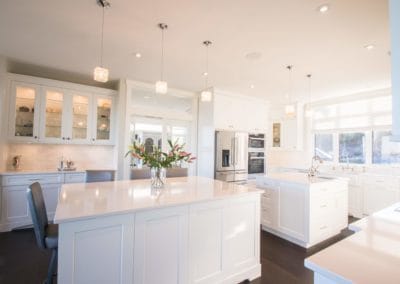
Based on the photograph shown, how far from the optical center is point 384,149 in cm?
435

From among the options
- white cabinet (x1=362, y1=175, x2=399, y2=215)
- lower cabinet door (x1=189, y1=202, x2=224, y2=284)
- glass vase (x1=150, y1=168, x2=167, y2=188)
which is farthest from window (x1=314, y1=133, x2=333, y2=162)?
glass vase (x1=150, y1=168, x2=167, y2=188)

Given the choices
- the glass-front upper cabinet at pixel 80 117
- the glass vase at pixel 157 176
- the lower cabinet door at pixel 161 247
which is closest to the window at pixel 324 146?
the glass vase at pixel 157 176

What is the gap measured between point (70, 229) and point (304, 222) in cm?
273

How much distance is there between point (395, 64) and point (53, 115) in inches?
176

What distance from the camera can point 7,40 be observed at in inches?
102

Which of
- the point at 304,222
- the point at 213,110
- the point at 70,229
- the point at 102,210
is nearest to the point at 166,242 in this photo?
the point at 102,210

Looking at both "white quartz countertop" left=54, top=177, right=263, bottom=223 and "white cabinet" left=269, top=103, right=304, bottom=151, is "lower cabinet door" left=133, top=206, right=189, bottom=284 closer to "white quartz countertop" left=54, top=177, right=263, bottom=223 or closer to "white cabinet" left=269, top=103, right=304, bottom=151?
"white quartz countertop" left=54, top=177, right=263, bottom=223

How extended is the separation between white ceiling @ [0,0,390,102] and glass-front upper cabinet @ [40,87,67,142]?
498mm

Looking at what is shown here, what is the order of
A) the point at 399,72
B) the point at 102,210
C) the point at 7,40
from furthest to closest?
the point at 7,40
the point at 102,210
the point at 399,72

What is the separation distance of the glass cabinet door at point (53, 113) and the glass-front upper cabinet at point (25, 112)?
0.13 meters

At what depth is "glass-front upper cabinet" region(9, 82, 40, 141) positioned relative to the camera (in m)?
3.31

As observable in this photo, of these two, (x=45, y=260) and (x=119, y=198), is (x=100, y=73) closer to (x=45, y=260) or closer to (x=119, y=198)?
(x=119, y=198)

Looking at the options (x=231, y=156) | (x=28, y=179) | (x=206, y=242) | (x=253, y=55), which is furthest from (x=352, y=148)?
(x=28, y=179)

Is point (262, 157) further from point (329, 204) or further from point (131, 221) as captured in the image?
point (131, 221)
